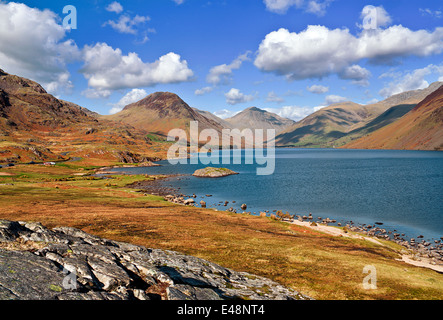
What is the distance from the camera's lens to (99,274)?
55.1 ft

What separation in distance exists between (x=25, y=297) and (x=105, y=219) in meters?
39.7

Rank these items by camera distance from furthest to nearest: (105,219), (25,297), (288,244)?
(105,219) → (288,244) → (25,297)

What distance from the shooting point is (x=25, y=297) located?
1287 centimetres

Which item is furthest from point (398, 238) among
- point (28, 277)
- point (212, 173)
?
point (212, 173)

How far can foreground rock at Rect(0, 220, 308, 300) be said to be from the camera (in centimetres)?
1431

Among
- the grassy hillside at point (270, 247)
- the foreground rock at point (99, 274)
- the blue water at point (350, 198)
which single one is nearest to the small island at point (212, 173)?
the blue water at point (350, 198)

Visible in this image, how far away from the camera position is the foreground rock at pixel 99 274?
47.0 feet

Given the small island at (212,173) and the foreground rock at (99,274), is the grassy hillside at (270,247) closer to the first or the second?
the foreground rock at (99,274)

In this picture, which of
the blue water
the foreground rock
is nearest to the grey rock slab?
the foreground rock

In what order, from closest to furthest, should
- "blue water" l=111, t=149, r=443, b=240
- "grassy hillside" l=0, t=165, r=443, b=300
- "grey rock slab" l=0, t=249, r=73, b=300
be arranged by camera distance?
"grey rock slab" l=0, t=249, r=73, b=300
"grassy hillside" l=0, t=165, r=443, b=300
"blue water" l=111, t=149, r=443, b=240

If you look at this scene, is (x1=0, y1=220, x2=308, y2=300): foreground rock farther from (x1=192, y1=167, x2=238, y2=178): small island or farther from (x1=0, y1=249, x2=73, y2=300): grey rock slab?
(x1=192, y1=167, x2=238, y2=178): small island
